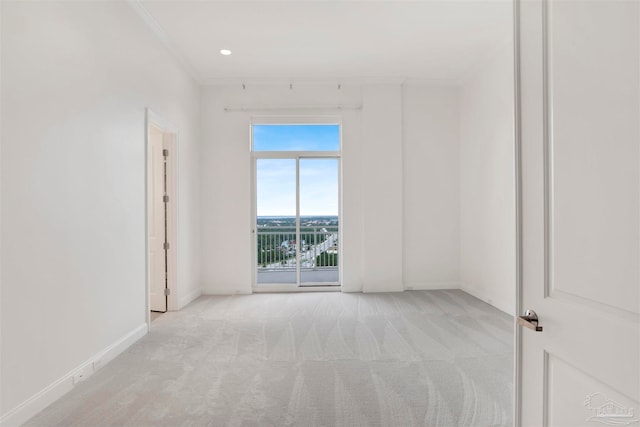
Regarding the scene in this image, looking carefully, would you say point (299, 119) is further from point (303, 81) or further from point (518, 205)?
point (518, 205)

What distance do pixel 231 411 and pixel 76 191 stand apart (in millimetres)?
1857

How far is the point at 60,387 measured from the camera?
2.21 metres

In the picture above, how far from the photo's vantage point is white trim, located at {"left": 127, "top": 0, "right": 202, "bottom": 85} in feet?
10.5

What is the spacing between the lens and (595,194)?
0.87 metres

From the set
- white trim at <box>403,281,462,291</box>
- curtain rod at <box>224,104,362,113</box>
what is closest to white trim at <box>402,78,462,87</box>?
curtain rod at <box>224,104,362,113</box>

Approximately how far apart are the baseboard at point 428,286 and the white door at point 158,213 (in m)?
3.50

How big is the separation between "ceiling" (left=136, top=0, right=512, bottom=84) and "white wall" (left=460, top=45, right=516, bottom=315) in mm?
367

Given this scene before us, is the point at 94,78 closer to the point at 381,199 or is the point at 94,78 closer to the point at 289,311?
the point at 289,311

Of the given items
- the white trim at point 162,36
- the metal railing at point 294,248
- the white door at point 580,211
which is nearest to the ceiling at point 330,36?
the white trim at point 162,36

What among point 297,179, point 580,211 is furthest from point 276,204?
point 580,211

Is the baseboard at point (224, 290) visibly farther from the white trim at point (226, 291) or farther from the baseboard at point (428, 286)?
the baseboard at point (428, 286)

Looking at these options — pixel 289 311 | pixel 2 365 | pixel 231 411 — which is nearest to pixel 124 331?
pixel 2 365

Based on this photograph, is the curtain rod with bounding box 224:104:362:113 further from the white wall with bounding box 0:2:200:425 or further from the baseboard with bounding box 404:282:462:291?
the baseboard with bounding box 404:282:462:291

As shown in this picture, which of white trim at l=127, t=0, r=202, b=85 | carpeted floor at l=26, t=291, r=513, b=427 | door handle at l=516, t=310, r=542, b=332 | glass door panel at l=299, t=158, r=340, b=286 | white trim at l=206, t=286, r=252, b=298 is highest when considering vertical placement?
white trim at l=127, t=0, r=202, b=85
